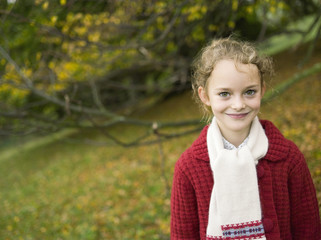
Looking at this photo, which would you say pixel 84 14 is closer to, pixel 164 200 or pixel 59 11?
pixel 59 11

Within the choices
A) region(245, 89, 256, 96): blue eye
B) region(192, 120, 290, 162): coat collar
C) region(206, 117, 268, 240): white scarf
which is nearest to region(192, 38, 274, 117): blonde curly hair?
region(245, 89, 256, 96): blue eye

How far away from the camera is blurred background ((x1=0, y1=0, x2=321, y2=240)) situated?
4.16 metres

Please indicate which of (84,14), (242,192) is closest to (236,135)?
(242,192)

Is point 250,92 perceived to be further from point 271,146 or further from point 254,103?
point 271,146

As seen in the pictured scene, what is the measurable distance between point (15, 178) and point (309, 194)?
376 inches

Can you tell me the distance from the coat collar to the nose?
0.27 metres

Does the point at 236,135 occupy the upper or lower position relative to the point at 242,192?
upper

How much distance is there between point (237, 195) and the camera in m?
1.45

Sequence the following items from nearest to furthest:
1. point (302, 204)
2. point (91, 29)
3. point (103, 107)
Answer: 1. point (302, 204)
2. point (91, 29)
3. point (103, 107)

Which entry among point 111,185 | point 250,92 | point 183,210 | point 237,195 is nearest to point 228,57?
point 250,92

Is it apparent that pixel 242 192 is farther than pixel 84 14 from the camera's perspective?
No

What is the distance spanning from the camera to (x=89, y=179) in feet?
23.1

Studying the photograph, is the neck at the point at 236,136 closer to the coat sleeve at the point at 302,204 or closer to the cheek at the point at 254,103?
the cheek at the point at 254,103

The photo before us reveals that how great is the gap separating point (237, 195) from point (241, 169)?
0.13m
